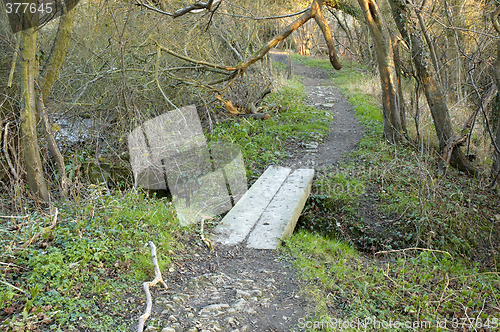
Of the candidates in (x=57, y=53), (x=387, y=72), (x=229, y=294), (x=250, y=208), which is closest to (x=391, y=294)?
(x=229, y=294)

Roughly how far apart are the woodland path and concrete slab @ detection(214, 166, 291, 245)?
0.32 meters

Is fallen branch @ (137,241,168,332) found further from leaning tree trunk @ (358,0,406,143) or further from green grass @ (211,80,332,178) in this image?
leaning tree trunk @ (358,0,406,143)

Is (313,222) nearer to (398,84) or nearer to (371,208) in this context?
(371,208)

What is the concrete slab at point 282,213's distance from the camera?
190 inches

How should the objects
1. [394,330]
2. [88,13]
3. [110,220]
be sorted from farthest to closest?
1. [88,13]
2. [110,220]
3. [394,330]

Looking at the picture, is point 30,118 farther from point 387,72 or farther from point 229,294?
point 387,72

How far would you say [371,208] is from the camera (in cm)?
631

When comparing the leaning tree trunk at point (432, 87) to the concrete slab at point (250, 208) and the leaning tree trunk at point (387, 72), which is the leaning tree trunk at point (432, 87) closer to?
the leaning tree trunk at point (387, 72)

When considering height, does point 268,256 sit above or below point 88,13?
below

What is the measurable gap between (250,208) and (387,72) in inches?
182

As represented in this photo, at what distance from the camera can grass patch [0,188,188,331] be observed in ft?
9.08

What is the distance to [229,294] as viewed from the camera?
3502 millimetres

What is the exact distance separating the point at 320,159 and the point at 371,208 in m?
2.07

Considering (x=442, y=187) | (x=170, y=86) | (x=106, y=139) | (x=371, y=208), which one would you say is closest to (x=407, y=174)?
(x=442, y=187)
